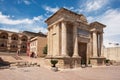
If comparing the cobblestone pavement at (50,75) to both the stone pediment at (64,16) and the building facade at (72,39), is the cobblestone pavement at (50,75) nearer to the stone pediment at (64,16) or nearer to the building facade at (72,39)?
the building facade at (72,39)

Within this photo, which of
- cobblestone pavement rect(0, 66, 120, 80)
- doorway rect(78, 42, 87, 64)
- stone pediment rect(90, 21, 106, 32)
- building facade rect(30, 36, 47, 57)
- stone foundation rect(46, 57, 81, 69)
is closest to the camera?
cobblestone pavement rect(0, 66, 120, 80)

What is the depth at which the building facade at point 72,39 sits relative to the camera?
20.7m

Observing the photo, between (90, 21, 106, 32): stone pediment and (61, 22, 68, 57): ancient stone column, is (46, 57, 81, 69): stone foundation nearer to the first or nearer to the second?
(61, 22, 68, 57): ancient stone column

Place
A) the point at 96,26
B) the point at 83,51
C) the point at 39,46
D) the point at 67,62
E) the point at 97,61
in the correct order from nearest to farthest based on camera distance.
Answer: the point at 67,62, the point at 97,61, the point at 83,51, the point at 96,26, the point at 39,46

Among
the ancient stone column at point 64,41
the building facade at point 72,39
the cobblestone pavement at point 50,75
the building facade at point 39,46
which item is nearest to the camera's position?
the cobblestone pavement at point 50,75

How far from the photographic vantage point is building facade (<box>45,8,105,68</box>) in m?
20.7

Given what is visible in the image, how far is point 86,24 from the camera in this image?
26984mm

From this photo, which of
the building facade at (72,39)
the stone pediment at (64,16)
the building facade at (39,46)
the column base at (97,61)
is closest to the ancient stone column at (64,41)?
the building facade at (72,39)

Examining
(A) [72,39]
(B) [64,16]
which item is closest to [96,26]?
(A) [72,39]

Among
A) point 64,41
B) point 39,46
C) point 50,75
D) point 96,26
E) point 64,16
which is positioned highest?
point 64,16

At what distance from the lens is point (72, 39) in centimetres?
2306

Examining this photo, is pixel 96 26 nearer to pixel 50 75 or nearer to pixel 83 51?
pixel 83 51

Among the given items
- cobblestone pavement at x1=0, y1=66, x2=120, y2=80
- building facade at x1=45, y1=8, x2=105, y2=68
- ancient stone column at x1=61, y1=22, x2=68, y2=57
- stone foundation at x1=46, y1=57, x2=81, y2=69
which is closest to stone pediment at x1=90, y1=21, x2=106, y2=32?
building facade at x1=45, y1=8, x2=105, y2=68

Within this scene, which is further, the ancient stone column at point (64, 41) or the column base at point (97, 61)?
the column base at point (97, 61)
